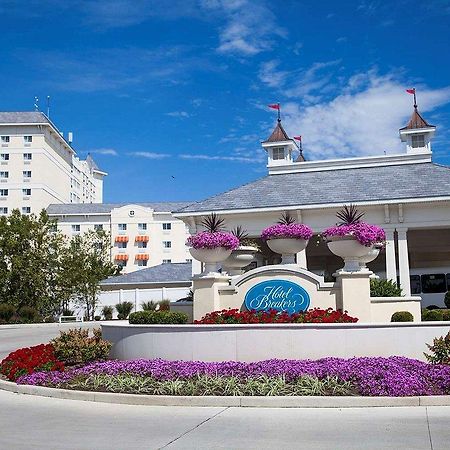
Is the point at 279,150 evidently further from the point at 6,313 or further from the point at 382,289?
the point at 6,313

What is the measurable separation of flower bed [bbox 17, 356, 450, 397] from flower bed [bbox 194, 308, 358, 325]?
7.18 feet

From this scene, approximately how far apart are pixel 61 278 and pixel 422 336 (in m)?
39.4

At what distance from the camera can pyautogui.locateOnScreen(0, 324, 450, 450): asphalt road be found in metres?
8.11

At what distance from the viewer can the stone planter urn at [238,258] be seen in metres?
19.2

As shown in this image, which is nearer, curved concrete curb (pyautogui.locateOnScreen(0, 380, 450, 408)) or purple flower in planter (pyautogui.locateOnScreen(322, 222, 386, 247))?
curved concrete curb (pyautogui.locateOnScreen(0, 380, 450, 408))

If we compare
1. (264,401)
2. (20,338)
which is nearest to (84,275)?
(20,338)

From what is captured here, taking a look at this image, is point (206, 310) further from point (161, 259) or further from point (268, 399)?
point (161, 259)

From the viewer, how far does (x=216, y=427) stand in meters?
9.19

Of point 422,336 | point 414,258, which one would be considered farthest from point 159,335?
point 414,258

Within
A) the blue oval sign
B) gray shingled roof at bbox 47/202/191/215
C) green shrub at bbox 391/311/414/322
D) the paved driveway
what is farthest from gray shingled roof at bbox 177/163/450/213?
gray shingled roof at bbox 47/202/191/215

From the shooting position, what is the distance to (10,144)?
86125 mm

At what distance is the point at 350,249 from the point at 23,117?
256 feet

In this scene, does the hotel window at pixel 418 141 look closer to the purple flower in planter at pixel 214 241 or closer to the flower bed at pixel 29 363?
the purple flower in planter at pixel 214 241

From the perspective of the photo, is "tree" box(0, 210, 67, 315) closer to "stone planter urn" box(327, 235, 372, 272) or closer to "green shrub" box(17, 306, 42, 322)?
"green shrub" box(17, 306, 42, 322)
